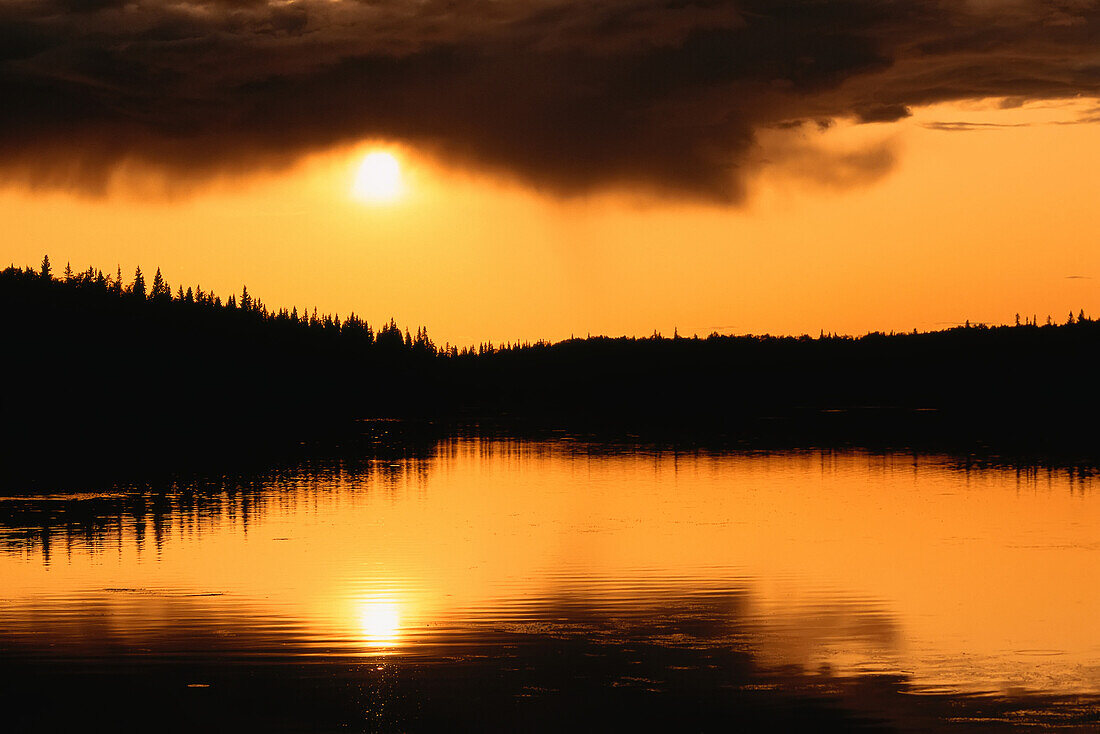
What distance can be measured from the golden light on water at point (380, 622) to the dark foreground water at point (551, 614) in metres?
0.10

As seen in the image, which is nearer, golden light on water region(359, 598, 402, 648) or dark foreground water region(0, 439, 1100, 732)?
dark foreground water region(0, 439, 1100, 732)

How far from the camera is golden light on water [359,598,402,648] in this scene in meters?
24.3

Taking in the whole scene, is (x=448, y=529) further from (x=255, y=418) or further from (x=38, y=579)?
(x=255, y=418)

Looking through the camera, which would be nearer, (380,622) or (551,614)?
(380,622)

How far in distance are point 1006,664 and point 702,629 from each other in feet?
18.8

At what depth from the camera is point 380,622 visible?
26375mm

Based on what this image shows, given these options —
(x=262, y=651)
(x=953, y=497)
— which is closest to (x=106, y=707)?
(x=262, y=651)

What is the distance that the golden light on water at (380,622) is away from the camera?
24.3 m

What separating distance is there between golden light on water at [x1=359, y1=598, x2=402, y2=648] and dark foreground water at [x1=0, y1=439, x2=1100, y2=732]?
0.33ft

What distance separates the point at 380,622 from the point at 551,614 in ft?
12.1

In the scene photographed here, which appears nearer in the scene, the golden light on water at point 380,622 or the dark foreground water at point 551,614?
the dark foreground water at point 551,614

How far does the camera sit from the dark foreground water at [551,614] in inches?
765

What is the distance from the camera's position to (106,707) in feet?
64.2

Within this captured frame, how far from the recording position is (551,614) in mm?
27406
